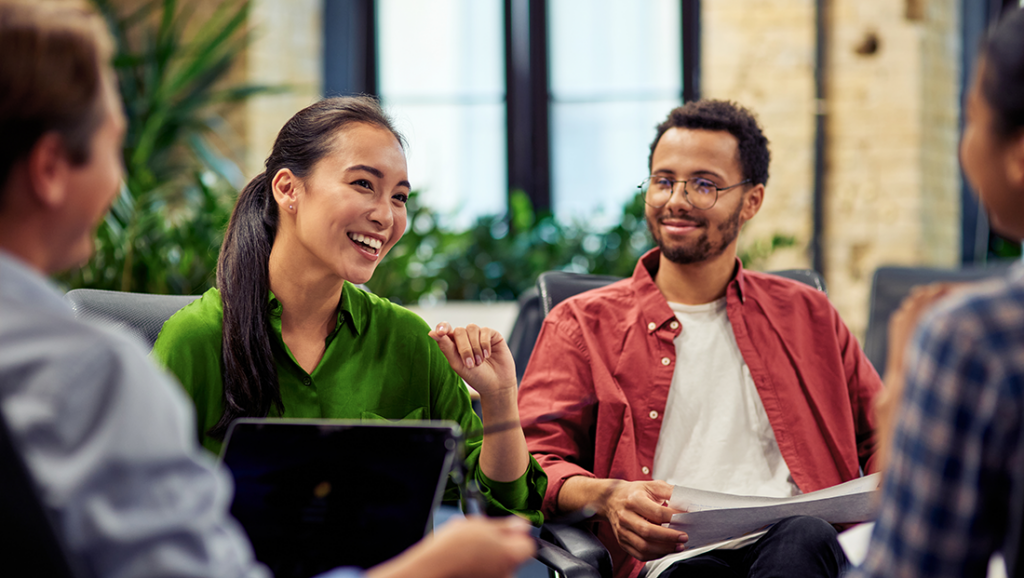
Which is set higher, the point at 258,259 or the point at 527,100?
the point at 527,100

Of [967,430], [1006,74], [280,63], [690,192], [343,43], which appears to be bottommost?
[967,430]

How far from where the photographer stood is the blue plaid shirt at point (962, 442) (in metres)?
0.64

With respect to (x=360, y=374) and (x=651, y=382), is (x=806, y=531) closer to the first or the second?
(x=651, y=382)

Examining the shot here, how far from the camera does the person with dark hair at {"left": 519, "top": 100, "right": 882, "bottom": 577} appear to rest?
162cm

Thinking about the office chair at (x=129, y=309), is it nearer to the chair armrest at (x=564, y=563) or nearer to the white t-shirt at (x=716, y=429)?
the chair armrest at (x=564, y=563)

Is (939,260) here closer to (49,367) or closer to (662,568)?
(662,568)

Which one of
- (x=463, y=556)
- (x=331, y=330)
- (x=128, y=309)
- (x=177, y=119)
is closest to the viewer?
(x=463, y=556)

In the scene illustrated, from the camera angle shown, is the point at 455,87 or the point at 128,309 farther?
the point at 455,87

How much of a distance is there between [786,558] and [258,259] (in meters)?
0.96

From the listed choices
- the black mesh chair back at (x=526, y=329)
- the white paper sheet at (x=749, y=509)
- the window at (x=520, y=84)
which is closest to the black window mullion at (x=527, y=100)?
the window at (x=520, y=84)

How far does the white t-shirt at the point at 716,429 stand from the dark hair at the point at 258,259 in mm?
729

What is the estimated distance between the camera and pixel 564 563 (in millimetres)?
1275

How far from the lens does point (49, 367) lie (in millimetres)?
596

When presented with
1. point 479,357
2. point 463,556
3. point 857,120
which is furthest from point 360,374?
point 857,120
